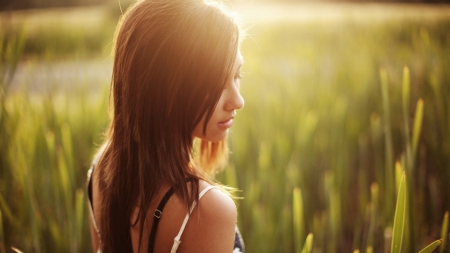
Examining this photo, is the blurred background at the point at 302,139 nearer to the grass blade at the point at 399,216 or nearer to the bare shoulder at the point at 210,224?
the grass blade at the point at 399,216

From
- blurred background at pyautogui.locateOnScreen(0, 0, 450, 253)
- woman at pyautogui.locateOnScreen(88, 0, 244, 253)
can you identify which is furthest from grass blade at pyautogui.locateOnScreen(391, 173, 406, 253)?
woman at pyautogui.locateOnScreen(88, 0, 244, 253)

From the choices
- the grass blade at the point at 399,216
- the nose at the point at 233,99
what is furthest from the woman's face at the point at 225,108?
the grass blade at the point at 399,216

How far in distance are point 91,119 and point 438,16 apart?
1736mm

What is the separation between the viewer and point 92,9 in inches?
176

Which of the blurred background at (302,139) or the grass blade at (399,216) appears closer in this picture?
the grass blade at (399,216)

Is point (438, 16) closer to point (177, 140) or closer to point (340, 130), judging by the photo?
point (340, 130)

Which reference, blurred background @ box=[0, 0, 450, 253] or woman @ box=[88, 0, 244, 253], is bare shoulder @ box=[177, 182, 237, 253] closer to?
woman @ box=[88, 0, 244, 253]

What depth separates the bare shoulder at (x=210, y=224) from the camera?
1.47 feet

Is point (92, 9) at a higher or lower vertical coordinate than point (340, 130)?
higher

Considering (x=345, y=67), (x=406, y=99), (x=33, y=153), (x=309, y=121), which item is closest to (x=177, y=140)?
(x=406, y=99)

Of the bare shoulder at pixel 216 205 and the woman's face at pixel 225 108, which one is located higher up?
the woman's face at pixel 225 108

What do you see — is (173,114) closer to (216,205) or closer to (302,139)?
(216,205)

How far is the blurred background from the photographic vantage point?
2.56 feet

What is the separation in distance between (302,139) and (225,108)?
58cm
